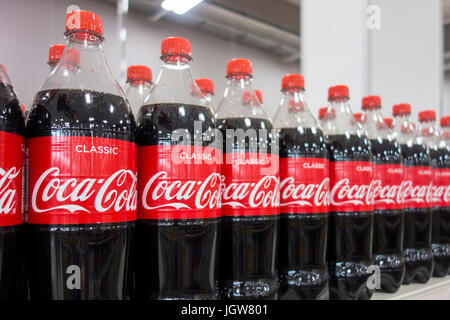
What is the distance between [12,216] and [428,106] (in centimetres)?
211

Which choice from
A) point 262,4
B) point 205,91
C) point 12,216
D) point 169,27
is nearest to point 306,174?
point 205,91

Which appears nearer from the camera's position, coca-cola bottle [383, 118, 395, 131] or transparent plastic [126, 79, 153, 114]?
transparent plastic [126, 79, 153, 114]

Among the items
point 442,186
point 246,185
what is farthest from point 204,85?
point 442,186

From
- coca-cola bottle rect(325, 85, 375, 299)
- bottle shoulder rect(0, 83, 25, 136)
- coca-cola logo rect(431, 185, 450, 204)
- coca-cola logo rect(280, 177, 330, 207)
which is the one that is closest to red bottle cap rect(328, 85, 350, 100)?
coca-cola bottle rect(325, 85, 375, 299)

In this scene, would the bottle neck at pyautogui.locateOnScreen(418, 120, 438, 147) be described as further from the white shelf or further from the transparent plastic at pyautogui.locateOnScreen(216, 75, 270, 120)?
the transparent plastic at pyautogui.locateOnScreen(216, 75, 270, 120)

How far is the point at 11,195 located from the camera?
0.65m

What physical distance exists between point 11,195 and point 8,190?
0.03 feet

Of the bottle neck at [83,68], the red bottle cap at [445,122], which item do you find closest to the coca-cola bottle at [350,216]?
the bottle neck at [83,68]

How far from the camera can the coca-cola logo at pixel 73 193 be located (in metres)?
0.67

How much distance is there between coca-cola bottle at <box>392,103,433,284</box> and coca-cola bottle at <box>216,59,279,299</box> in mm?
734

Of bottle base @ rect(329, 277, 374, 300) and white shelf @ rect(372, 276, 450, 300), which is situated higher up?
bottle base @ rect(329, 277, 374, 300)

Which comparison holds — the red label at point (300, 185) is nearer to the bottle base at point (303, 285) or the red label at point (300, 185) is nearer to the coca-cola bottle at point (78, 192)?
the bottle base at point (303, 285)

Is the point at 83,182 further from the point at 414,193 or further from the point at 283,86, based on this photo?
A: the point at 414,193

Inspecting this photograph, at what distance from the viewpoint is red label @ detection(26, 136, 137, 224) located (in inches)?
26.4
